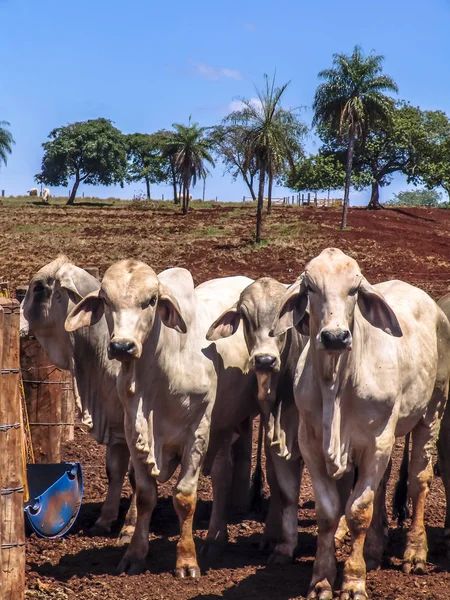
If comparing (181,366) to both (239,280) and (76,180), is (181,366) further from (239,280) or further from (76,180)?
(76,180)

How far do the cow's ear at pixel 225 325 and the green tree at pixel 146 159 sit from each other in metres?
70.7

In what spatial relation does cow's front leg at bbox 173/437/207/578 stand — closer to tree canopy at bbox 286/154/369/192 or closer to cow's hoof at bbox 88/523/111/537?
cow's hoof at bbox 88/523/111/537

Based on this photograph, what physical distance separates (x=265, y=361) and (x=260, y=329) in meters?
0.27

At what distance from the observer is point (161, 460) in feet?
22.5

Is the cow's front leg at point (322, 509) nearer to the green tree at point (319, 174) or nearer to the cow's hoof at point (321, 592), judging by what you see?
the cow's hoof at point (321, 592)

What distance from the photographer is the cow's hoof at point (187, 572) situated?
6.60 m

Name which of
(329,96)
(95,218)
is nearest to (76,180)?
(95,218)

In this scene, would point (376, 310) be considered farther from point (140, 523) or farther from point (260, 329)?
point (140, 523)

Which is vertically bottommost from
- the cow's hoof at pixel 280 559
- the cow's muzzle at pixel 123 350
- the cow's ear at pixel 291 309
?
the cow's hoof at pixel 280 559

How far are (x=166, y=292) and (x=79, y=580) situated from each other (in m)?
2.08

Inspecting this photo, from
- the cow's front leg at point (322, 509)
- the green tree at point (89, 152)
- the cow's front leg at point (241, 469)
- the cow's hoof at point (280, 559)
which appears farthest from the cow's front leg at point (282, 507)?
the green tree at point (89, 152)

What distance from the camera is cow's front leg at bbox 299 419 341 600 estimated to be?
613 centimetres

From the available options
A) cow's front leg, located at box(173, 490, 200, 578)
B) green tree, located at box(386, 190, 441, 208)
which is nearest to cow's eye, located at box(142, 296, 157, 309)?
cow's front leg, located at box(173, 490, 200, 578)

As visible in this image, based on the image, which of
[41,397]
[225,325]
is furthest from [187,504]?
[41,397]
